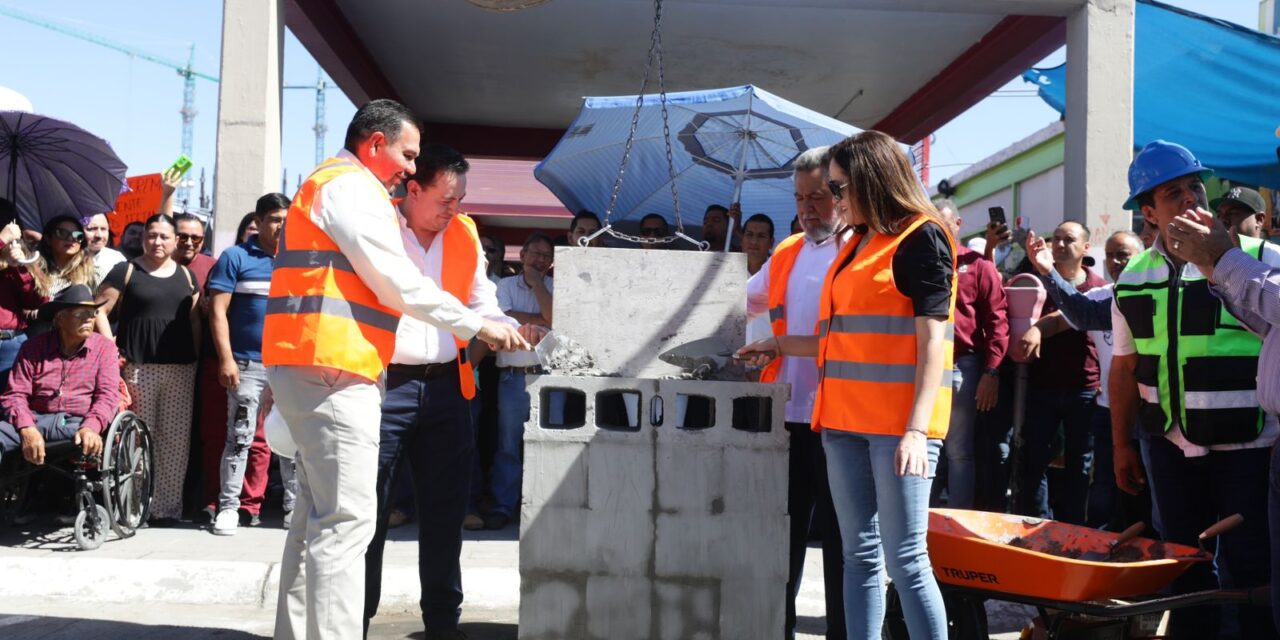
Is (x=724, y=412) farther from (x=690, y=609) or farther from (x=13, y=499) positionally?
(x=13, y=499)

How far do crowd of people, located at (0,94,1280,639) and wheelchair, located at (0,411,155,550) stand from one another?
0.41ft

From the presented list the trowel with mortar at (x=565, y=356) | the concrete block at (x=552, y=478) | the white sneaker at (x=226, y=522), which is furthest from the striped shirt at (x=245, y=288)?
the concrete block at (x=552, y=478)

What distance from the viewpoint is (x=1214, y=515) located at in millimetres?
4418

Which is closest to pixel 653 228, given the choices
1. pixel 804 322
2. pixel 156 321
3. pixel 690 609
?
pixel 156 321

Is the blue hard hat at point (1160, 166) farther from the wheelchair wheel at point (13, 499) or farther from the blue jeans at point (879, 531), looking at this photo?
the wheelchair wheel at point (13, 499)

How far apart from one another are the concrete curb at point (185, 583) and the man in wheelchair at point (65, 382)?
37.1 inches

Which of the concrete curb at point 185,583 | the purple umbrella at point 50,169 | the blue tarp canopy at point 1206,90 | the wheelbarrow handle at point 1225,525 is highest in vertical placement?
the blue tarp canopy at point 1206,90

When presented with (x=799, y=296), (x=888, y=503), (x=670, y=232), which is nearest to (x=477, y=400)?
(x=670, y=232)

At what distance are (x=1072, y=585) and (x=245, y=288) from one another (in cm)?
571

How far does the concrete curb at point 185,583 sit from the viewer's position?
611 cm

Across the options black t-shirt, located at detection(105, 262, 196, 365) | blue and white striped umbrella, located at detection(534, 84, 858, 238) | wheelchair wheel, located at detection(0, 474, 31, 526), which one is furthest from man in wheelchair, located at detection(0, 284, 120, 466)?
blue and white striped umbrella, located at detection(534, 84, 858, 238)

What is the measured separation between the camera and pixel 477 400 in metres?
8.52

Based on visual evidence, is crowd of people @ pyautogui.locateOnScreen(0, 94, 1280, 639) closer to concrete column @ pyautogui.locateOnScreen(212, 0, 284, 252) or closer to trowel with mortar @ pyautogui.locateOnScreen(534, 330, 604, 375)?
trowel with mortar @ pyautogui.locateOnScreen(534, 330, 604, 375)

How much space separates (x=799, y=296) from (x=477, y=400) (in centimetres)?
409
